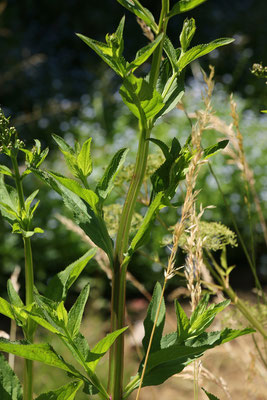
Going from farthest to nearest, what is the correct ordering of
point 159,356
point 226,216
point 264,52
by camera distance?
1. point 264,52
2. point 226,216
3. point 159,356

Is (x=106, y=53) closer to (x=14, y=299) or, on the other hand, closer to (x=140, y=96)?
(x=140, y=96)

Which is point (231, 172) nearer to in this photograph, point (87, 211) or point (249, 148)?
point (249, 148)

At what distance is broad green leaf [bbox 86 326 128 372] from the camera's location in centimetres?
72

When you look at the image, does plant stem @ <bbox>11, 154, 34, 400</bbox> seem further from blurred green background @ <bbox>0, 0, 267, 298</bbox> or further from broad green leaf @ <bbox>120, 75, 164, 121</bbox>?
blurred green background @ <bbox>0, 0, 267, 298</bbox>

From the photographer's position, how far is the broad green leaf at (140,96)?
27.3 inches

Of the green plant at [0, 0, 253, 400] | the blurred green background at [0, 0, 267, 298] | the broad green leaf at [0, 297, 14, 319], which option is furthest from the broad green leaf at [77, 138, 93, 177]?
the blurred green background at [0, 0, 267, 298]

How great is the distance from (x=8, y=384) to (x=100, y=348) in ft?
0.65

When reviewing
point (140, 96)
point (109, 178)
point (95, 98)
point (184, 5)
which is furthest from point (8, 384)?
point (95, 98)

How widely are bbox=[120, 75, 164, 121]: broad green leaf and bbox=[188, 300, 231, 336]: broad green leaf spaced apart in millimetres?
294

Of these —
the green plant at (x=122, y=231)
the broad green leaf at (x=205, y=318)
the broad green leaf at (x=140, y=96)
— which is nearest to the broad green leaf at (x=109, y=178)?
the green plant at (x=122, y=231)

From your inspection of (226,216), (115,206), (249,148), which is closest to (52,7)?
(249,148)

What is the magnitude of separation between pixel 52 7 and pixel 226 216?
4.68 metres

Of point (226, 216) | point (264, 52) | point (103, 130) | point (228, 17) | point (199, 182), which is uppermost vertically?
point (228, 17)

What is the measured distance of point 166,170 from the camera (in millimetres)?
812
